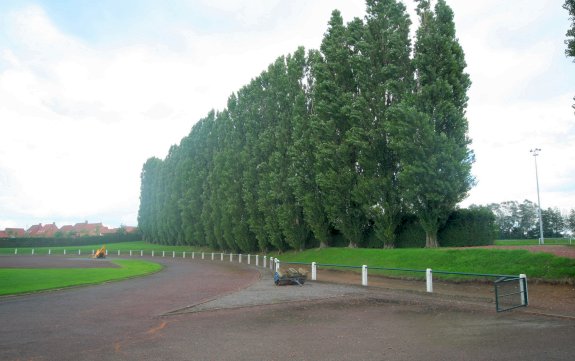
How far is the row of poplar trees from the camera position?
24.3 meters

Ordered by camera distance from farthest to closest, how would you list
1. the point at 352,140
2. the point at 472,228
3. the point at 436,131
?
the point at 352,140 < the point at 472,228 < the point at 436,131

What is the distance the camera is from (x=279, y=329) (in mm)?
10031

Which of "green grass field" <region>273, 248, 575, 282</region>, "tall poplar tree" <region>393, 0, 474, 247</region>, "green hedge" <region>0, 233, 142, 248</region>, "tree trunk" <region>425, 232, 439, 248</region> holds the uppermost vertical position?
"tall poplar tree" <region>393, 0, 474, 247</region>

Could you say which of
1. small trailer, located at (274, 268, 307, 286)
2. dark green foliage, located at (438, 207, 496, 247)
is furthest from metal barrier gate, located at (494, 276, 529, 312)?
dark green foliage, located at (438, 207, 496, 247)

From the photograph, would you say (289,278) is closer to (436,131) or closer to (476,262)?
(476,262)

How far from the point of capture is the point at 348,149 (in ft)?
99.6

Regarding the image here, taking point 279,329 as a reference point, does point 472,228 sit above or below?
above

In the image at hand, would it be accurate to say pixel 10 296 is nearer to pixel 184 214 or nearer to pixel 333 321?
pixel 333 321

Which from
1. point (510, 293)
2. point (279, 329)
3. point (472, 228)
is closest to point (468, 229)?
point (472, 228)

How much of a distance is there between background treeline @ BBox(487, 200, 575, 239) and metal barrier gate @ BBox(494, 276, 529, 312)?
6152 cm

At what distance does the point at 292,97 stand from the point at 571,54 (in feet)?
89.2

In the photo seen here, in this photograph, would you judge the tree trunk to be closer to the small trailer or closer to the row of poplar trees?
the row of poplar trees

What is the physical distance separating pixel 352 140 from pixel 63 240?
262ft

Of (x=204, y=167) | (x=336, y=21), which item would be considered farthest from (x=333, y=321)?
(x=204, y=167)
